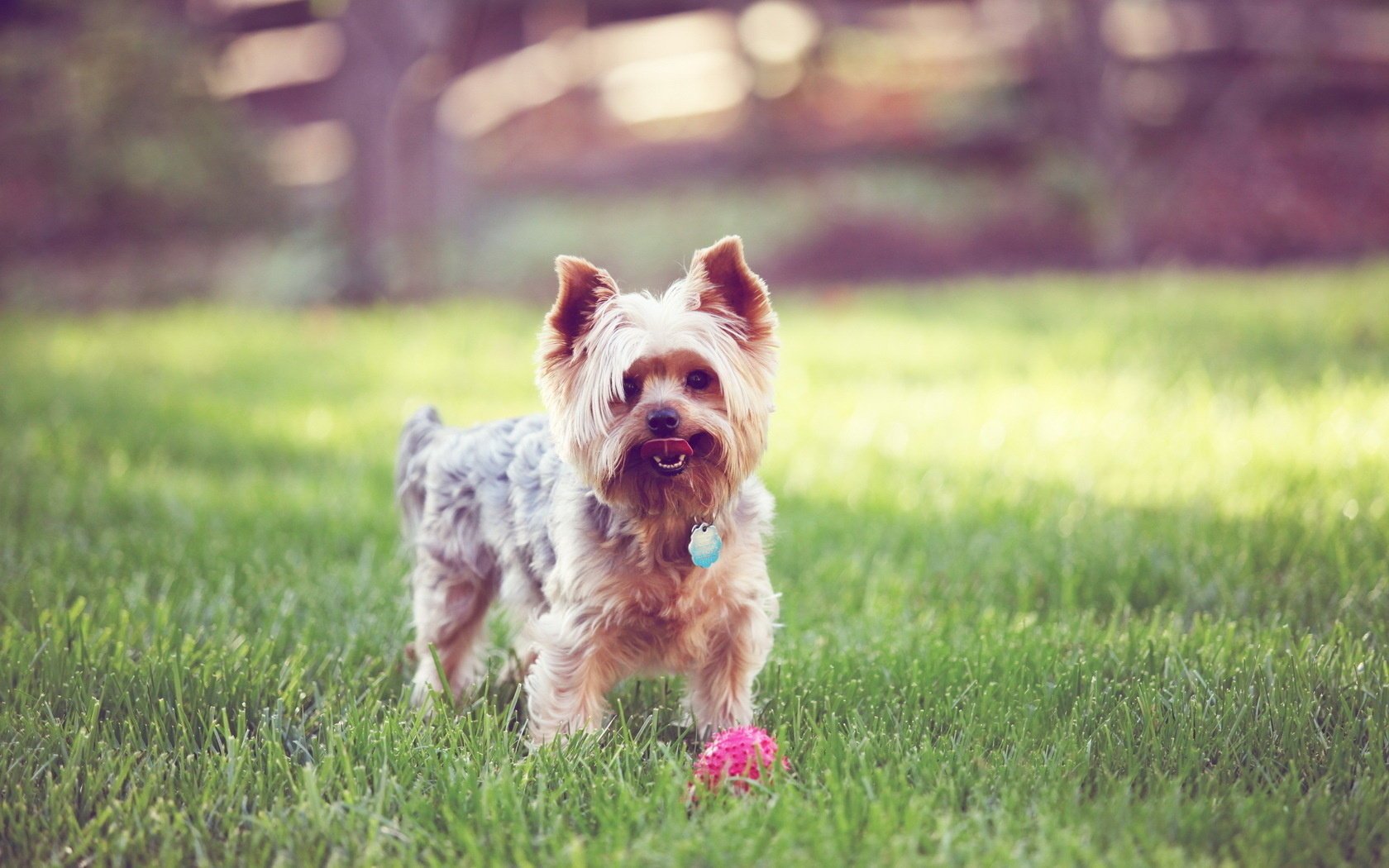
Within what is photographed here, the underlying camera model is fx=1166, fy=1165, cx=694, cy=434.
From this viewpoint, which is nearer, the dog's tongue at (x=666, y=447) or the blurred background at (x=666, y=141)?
the dog's tongue at (x=666, y=447)

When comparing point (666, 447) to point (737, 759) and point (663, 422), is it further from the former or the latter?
point (737, 759)

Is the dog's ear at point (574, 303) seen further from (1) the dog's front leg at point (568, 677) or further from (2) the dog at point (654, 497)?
(1) the dog's front leg at point (568, 677)

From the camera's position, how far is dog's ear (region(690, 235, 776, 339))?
326 centimetres

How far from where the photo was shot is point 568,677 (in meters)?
3.29

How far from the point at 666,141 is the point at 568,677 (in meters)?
11.7

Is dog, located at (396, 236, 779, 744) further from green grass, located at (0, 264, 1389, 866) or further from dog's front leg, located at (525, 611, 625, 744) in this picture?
green grass, located at (0, 264, 1389, 866)

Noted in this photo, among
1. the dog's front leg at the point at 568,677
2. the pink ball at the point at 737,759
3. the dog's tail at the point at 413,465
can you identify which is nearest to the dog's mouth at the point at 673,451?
the dog's front leg at the point at 568,677

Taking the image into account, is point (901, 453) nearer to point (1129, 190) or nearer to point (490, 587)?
point (490, 587)

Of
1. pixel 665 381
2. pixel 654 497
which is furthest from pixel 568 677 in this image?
pixel 665 381

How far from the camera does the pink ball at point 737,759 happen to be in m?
2.92

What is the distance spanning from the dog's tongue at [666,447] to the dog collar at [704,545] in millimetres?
248

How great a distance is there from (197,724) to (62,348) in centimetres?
747

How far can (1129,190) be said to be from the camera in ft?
39.9

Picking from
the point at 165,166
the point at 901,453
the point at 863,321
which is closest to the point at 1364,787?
the point at 901,453
